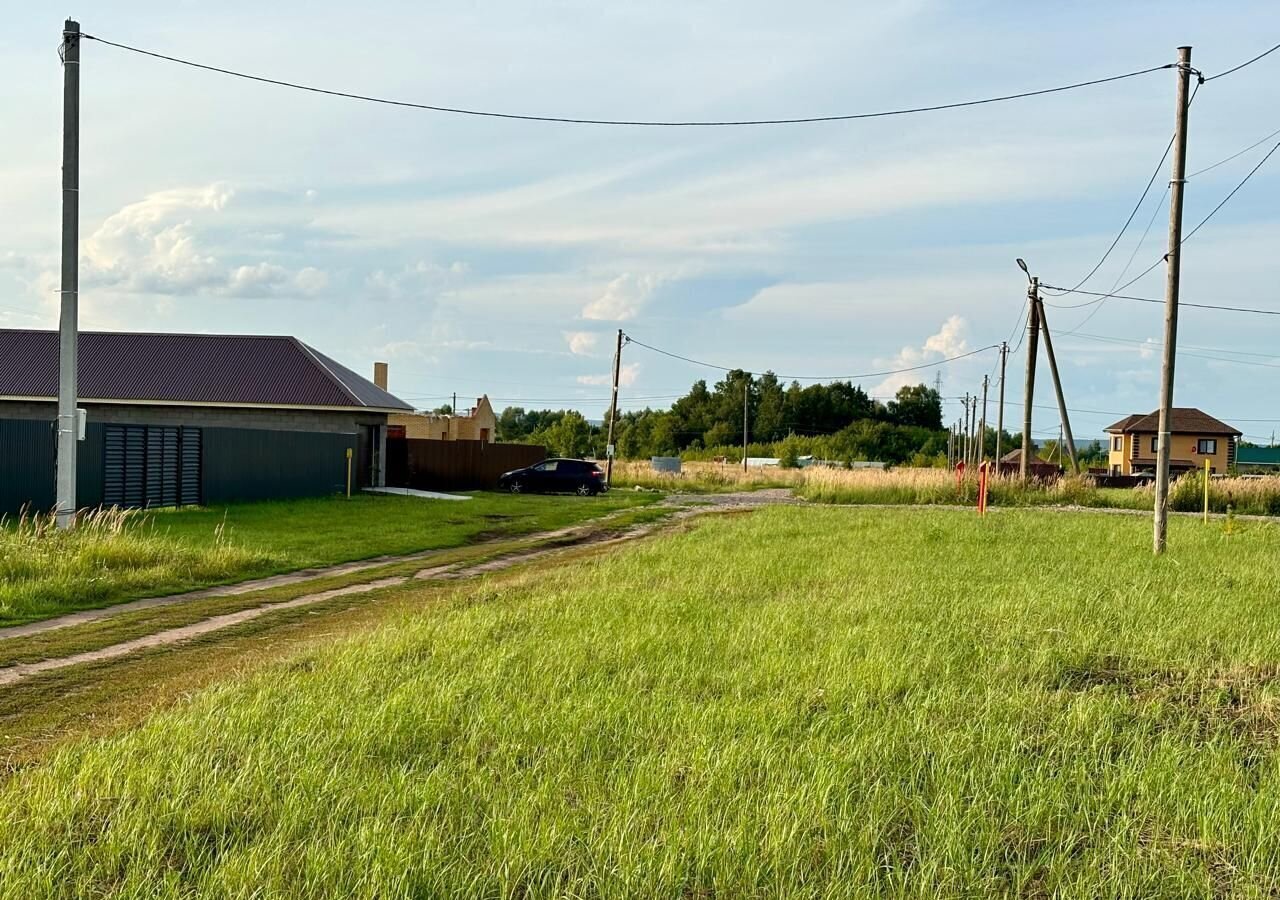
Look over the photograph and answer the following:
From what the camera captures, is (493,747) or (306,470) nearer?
(493,747)

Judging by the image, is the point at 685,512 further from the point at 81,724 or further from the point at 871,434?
Answer: the point at 871,434

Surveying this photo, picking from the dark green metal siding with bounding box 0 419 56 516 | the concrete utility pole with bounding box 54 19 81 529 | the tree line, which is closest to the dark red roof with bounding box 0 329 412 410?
the dark green metal siding with bounding box 0 419 56 516

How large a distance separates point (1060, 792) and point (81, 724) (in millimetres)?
5751

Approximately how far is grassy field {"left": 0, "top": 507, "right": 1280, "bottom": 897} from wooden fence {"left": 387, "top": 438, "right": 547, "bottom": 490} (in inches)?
1162

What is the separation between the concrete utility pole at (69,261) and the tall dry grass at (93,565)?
3.97 ft

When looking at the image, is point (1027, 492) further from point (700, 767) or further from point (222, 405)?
point (700, 767)

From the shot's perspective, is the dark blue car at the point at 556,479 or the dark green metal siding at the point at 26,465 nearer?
the dark green metal siding at the point at 26,465

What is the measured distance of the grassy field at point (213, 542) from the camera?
12586 millimetres

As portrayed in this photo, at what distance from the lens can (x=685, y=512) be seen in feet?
100

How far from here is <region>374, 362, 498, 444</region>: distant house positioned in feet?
155

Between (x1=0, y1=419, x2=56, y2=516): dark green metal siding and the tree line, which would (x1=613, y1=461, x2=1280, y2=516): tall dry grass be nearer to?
(x1=0, y1=419, x2=56, y2=516): dark green metal siding

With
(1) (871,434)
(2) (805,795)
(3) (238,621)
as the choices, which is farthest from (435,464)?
(1) (871,434)

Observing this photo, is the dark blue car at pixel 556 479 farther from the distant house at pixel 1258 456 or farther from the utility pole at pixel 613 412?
the distant house at pixel 1258 456

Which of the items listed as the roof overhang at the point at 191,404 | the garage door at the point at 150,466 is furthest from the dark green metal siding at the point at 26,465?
the roof overhang at the point at 191,404
